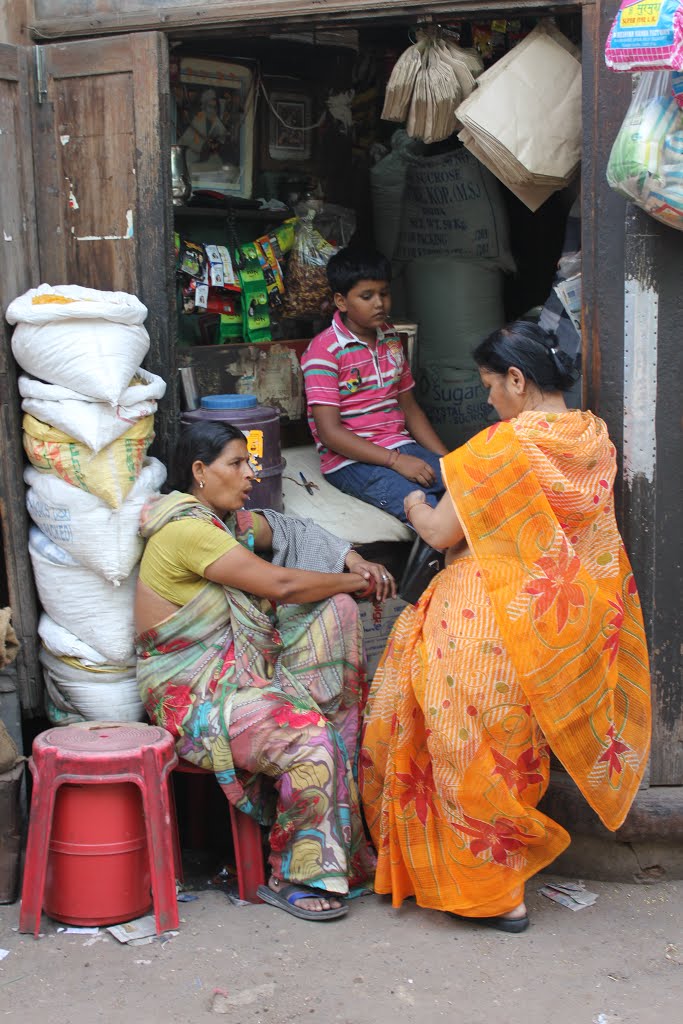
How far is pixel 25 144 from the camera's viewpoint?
146 inches

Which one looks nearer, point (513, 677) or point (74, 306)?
point (513, 677)

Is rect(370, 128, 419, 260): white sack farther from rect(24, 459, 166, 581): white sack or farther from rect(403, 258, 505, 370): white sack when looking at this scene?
rect(24, 459, 166, 581): white sack

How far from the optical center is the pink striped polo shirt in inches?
175

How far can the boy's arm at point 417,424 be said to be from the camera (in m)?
4.67

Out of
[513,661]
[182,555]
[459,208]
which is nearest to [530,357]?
[513,661]

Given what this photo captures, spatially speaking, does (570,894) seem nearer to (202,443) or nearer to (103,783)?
(103,783)

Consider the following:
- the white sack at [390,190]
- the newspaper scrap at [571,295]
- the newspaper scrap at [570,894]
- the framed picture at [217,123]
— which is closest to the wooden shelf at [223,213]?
the framed picture at [217,123]

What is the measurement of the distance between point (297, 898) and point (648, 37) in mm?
2491

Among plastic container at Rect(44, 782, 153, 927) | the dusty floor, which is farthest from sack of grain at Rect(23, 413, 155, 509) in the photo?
the dusty floor

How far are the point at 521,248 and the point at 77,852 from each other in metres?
3.50

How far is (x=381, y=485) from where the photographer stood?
4.33m

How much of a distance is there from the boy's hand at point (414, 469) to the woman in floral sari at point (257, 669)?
790 mm

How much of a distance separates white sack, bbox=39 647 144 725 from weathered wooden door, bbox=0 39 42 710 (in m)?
0.14

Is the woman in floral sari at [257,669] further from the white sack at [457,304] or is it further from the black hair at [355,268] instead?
the white sack at [457,304]
